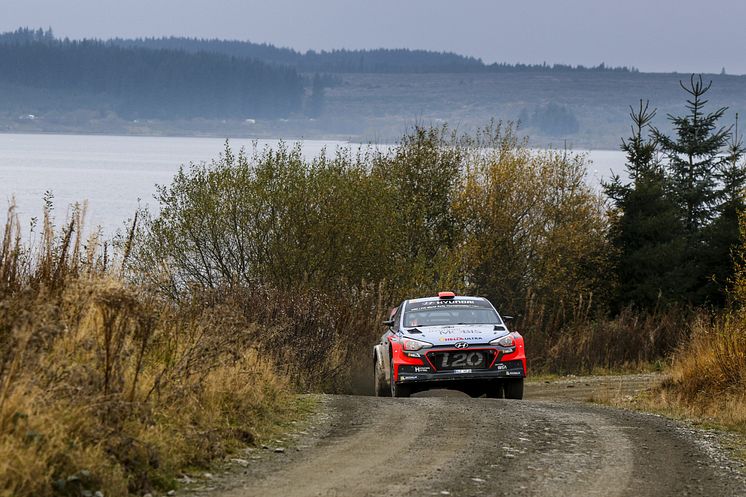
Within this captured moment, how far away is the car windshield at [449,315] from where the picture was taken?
19.5 meters

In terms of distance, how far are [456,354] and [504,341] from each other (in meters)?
0.77

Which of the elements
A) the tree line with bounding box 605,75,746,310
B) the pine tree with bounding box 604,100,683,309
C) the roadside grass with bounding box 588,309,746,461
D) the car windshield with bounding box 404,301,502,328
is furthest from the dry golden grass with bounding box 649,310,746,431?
the pine tree with bounding box 604,100,683,309

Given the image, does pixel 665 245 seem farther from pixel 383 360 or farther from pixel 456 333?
pixel 456 333

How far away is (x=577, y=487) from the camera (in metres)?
10.0

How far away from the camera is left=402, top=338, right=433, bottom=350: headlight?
61.2 ft

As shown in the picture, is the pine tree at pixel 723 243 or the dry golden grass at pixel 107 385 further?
the pine tree at pixel 723 243

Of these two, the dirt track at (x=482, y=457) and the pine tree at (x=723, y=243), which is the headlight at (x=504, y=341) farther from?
the pine tree at (x=723, y=243)

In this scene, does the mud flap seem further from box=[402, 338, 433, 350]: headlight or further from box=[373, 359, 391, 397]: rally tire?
box=[402, 338, 433, 350]: headlight

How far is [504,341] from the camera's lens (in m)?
18.6

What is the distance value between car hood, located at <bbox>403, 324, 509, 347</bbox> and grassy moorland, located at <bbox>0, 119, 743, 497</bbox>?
85.4 inches

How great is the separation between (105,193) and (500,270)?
8963 cm

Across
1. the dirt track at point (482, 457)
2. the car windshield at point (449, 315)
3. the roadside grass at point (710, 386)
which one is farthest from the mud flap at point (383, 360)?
the dirt track at point (482, 457)

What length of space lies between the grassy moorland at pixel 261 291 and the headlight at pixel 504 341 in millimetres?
2940

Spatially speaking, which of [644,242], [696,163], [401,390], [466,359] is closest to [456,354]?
[466,359]
